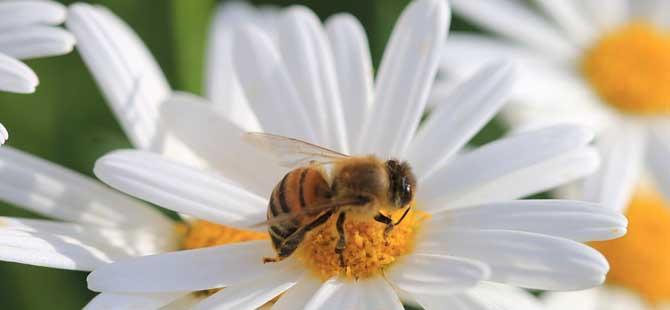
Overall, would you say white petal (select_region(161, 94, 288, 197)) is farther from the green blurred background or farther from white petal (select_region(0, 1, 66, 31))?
the green blurred background

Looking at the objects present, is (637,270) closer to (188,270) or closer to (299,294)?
(299,294)

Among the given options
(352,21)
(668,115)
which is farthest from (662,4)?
(352,21)

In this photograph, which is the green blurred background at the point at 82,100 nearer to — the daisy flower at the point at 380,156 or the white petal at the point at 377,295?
the daisy flower at the point at 380,156

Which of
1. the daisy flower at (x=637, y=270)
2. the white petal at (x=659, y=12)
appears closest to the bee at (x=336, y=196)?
the daisy flower at (x=637, y=270)

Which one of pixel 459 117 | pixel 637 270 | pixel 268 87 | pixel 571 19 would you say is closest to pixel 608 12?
pixel 571 19

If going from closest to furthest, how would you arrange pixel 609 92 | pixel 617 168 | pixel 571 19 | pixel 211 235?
1. pixel 211 235
2. pixel 617 168
3. pixel 609 92
4. pixel 571 19

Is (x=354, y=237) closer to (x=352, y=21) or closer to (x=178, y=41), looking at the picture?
(x=352, y=21)

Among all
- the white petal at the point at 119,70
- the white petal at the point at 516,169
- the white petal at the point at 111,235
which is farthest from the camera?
the white petal at the point at 119,70
